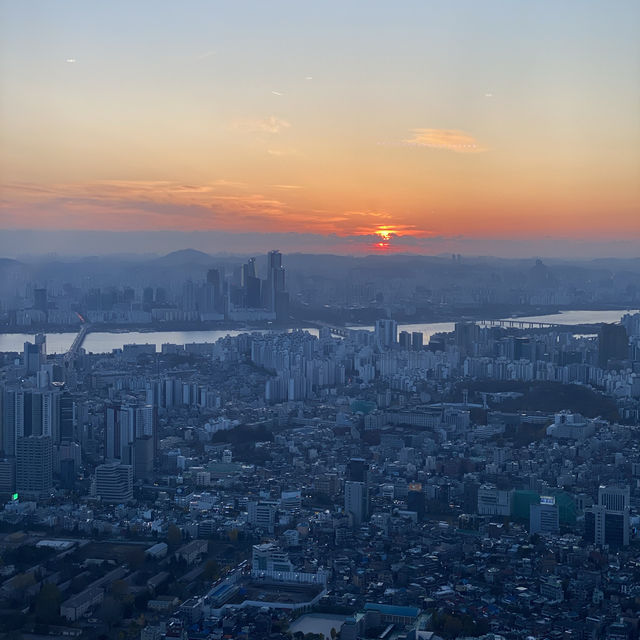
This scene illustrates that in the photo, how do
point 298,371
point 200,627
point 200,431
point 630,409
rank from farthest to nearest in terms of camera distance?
point 298,371 → point 630,409 → point 200,431 → point 200,627

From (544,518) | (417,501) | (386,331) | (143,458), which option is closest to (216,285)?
(386,331)

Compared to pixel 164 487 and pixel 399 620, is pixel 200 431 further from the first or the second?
pixel 399 620

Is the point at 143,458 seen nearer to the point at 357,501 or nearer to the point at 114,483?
the point at 114,483

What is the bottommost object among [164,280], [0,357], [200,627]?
[200,627]

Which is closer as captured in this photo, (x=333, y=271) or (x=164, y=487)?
(x=164, y=487)

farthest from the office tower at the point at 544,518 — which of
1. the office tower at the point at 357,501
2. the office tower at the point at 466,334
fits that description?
the office tower at the point at 466,334

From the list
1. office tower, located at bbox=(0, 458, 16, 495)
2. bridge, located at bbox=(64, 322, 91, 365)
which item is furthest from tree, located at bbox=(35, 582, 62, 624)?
bridge, located at bbox=(64, 322, 91, 365)

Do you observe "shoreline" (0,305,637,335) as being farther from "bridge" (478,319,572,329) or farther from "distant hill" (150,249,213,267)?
"distant hill" (150,249,213,267)

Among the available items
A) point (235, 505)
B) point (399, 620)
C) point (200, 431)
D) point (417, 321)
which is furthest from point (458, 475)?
point (417, 321)
